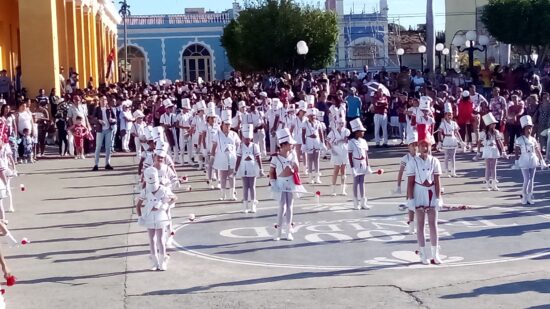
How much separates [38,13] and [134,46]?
4075 centimetres

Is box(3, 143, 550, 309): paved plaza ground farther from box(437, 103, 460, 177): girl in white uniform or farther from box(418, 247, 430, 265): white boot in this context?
box(437, 103, 460, 177): girl in white uniform

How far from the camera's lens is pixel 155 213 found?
1248cm

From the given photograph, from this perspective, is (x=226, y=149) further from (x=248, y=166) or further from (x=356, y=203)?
(x=356, y=203)

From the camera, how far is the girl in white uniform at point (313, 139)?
21109 millimetres

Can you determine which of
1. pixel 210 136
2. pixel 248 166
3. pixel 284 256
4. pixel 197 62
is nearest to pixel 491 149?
pixel 248 166

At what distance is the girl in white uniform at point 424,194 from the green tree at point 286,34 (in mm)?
30594

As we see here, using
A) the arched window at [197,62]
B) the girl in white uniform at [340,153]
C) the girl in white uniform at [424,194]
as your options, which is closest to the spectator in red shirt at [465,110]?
the girl in white uniform at [340,153]

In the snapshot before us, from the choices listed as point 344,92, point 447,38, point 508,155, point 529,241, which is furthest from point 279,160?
point 447,38

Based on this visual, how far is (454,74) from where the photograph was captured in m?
35.3

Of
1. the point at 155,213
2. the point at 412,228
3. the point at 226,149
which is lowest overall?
the point at 412,228

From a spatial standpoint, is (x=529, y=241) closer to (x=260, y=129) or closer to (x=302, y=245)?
(x=302, y=245)

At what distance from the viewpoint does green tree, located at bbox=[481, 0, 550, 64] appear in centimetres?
4906

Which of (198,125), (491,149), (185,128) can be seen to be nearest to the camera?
(491,149)

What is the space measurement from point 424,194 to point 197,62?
2374 inches
